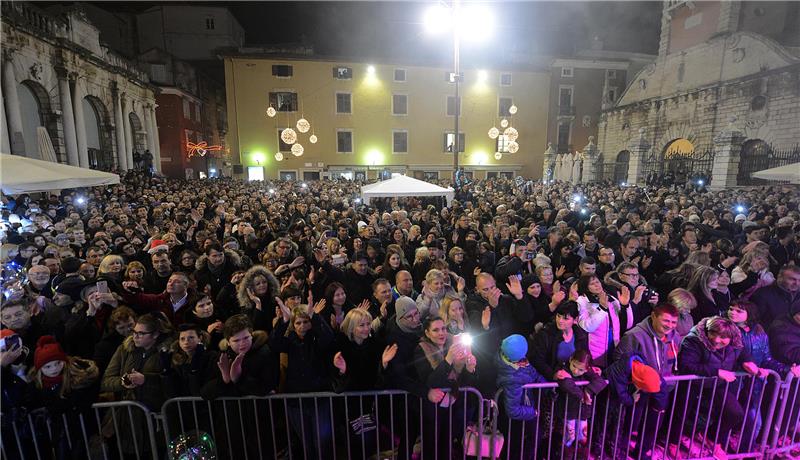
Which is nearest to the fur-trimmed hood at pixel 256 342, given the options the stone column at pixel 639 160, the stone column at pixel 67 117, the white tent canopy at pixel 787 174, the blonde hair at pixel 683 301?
the blonde hair at pixel 683 301

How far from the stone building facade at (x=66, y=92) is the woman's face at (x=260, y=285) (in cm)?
973

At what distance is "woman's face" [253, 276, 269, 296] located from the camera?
4664 mm

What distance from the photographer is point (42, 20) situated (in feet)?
54.0

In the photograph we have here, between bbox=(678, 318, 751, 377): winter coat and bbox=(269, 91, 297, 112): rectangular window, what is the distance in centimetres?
3434

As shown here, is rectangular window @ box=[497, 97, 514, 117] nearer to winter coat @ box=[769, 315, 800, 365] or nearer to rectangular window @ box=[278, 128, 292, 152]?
rectangular window @ box=[278, 128, 292, 152]

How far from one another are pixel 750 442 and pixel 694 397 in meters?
0.61

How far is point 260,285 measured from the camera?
4684mm

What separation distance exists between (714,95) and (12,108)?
1361 inches

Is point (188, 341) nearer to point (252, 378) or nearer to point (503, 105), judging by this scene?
point (252, 378)

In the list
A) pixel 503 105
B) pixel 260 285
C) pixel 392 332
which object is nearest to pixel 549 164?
pixel 503 105

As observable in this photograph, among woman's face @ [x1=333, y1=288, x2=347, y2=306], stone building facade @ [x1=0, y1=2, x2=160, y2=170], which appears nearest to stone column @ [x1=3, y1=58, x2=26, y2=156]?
stone building facade @ [x1=0, y1=2, x2=160, y2=170]

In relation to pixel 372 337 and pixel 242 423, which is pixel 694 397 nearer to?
pixel 372 337

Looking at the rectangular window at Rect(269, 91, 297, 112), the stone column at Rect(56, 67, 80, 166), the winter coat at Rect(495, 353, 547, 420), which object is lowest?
the winter coat at Rect(495, 353, 547, 420)

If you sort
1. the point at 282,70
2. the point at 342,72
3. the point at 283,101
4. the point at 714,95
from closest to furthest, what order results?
the point at 714,95
the point at 282,70
the point at 283,101
the point at 342,72
